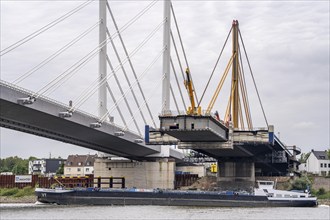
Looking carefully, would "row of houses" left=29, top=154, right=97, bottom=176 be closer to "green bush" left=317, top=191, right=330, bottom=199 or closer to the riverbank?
the riverbank

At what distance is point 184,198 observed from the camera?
81.2m

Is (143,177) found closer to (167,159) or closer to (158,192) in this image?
(167,159)

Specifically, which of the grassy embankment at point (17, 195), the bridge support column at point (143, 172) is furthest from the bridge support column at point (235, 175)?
the grassy embankment at point (17, 195)

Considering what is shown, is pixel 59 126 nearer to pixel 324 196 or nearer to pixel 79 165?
pixel 324 196

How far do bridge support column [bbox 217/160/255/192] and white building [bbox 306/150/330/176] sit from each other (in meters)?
51.8

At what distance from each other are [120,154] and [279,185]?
68.3 ft

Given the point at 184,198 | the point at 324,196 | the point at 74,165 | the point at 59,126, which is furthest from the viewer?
the point at 74,165

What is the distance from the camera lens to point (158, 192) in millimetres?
83250

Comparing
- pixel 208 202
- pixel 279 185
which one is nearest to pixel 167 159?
pixel 279 185

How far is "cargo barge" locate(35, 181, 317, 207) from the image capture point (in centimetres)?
7931

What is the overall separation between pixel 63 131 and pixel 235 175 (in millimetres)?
29632

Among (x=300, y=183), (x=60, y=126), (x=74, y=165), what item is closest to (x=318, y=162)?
(x=74, y=165)

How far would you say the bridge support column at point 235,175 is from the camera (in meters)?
97.4

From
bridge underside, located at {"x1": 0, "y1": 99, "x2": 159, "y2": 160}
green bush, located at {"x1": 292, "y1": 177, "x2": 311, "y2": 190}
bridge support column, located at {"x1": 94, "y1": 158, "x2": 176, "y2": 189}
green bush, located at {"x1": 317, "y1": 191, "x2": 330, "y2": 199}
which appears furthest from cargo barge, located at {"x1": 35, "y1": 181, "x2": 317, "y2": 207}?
green bush, located at {"x1": 317, "y1": 191, "x2": 330, "y2": 199}
